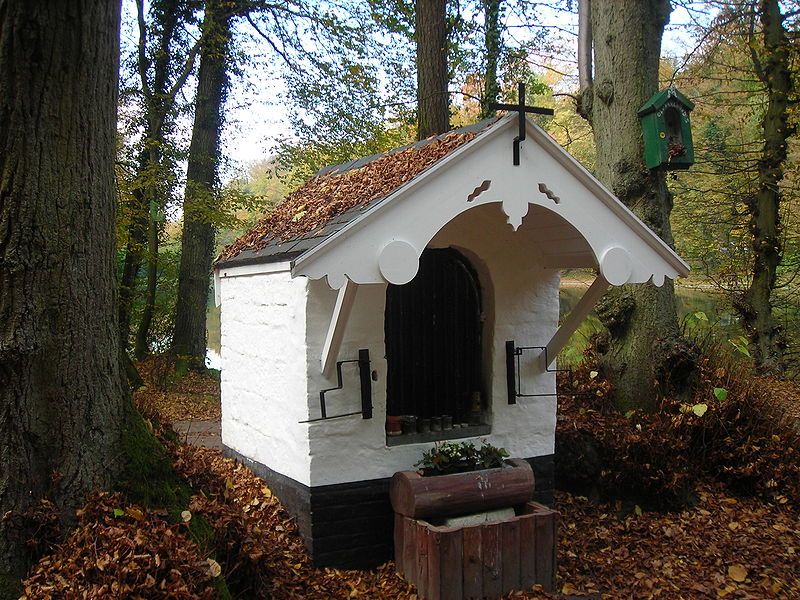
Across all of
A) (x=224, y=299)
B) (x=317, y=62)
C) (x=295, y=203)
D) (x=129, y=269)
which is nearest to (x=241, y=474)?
(x=224, y=299)

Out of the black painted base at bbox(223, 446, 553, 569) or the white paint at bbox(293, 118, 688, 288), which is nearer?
the white paint at bbox(293, 118, 688, 288)

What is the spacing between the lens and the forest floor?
11.1ft

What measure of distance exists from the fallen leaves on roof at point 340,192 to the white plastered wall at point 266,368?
0.31 m

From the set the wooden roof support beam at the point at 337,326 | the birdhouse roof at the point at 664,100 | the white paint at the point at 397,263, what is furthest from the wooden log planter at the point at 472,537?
the birdhouse roof at the point at 664,100

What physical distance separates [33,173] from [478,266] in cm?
325

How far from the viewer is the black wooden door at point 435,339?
560cm

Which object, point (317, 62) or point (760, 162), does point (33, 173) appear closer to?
point (760, 162)

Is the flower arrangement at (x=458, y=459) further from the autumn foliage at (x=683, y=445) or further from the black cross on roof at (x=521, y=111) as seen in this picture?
the black cross on roof at (x=521, y=111)

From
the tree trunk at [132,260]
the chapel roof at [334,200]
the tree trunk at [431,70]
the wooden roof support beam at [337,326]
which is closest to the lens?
the wooden roof support beam at [337,326]

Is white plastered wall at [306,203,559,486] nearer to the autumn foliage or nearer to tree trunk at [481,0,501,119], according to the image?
the autumn foliage

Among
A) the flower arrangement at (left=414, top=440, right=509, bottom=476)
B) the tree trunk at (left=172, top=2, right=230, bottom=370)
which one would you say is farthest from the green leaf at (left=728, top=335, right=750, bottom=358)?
the tree trunk at (left=172, top=2, right=230, bottom=370)

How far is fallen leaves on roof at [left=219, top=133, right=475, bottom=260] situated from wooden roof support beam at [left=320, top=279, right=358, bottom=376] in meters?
0.56

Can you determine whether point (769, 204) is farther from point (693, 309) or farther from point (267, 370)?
point (267, 370)

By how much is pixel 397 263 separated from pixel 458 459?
1616 millimetres
